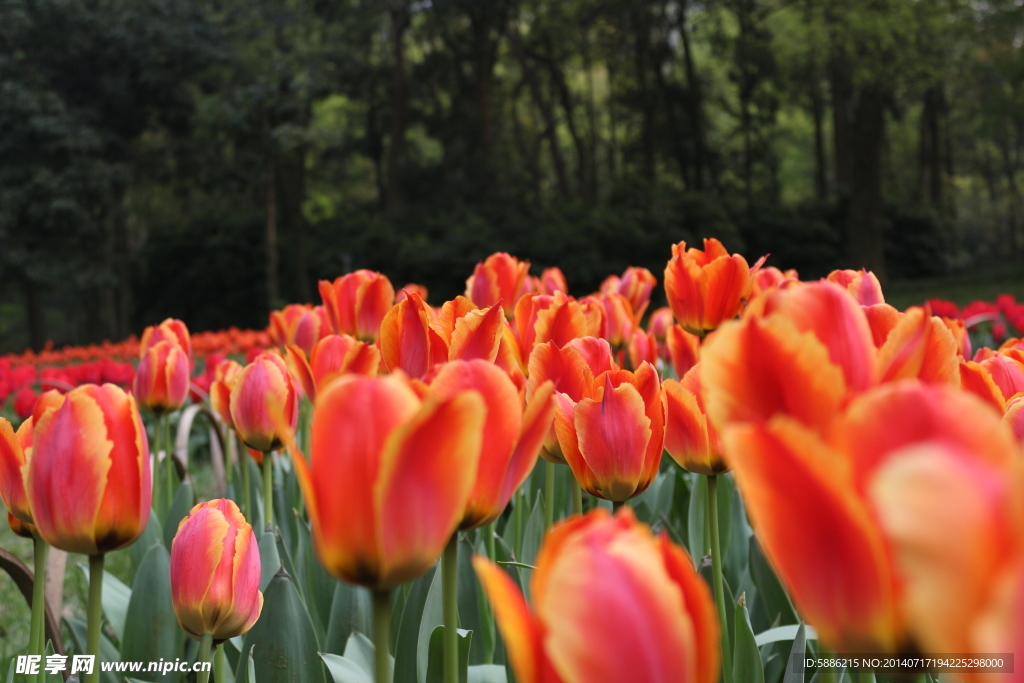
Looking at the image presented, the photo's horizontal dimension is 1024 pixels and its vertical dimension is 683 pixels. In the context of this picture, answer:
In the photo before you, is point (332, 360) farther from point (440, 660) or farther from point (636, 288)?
point (636, 288)

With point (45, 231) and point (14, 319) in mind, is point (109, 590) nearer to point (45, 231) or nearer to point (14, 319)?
point (45, 231)

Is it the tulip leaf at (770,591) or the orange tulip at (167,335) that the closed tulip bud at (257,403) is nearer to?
the orange tulip at (167,335)

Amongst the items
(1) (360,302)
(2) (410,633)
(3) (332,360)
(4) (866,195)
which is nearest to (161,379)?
(1) (360,302)

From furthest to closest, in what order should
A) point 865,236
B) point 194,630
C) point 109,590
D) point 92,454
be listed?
point 865,236
point 109,590
point 194,630
point 92,454

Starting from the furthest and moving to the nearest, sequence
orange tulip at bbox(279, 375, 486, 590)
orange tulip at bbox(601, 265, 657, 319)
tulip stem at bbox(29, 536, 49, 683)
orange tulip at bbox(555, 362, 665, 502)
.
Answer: orange tulip at bbox(601, 265, 657, 319)
tulip stem at bbox(29, 536, 49, 683)
orange tulip at bbox(555, 362, 665, 502)
orange tulip at bbox(279, 375, 486, 590)

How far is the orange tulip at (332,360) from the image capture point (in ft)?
3.71

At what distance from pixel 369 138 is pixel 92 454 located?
24718 mm

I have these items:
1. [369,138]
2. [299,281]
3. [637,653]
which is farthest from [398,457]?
[369,138]

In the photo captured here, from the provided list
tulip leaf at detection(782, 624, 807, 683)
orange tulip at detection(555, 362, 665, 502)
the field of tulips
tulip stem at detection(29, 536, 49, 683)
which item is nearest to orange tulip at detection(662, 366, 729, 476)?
the field of tulips

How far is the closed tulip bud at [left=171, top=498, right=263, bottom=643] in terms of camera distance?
0.95m

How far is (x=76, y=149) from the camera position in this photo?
20500mm

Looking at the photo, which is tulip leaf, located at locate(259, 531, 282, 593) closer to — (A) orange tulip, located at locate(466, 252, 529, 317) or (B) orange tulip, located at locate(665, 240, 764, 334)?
(A) orange tulip, located at locate(466, 252, 529, 317)

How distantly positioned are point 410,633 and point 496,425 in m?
0.72

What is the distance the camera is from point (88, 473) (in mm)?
775
